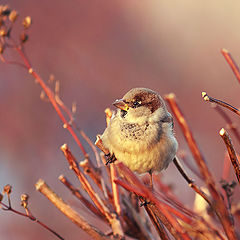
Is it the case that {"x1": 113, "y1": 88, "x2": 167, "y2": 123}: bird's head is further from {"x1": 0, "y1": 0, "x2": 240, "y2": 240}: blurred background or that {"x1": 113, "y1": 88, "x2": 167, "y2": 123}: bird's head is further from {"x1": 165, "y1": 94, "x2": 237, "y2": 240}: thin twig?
{"x1": 0, "y1": 0, "x2": 240, "y2": 240}: blurred background

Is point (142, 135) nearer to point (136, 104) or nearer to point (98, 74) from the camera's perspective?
point (136, 104)

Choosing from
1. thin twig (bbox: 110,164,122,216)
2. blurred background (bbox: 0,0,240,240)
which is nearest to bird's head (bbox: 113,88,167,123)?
thin twig (bbox: 110,164,122,216)

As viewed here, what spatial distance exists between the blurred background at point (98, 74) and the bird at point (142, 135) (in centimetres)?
118

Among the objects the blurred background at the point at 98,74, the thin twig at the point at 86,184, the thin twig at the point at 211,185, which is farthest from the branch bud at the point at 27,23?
the blurred background at the point at 98,74

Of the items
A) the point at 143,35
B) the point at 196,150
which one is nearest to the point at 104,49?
the point at 143,35

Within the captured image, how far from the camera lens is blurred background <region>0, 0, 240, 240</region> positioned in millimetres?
2754

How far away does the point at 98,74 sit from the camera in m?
3.34

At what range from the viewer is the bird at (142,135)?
126 cm

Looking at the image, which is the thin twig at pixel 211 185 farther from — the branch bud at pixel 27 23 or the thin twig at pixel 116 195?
the branch bud at pixel 27 23

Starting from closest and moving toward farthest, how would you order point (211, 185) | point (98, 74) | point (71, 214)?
point (211, 185) < point (71, 214) < point (98, 74)

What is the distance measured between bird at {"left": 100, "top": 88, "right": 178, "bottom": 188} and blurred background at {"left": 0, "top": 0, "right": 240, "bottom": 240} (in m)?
1.18

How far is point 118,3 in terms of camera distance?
386cm

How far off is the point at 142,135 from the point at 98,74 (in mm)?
2111

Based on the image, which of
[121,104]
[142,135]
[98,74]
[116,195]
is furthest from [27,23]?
[98,74]
